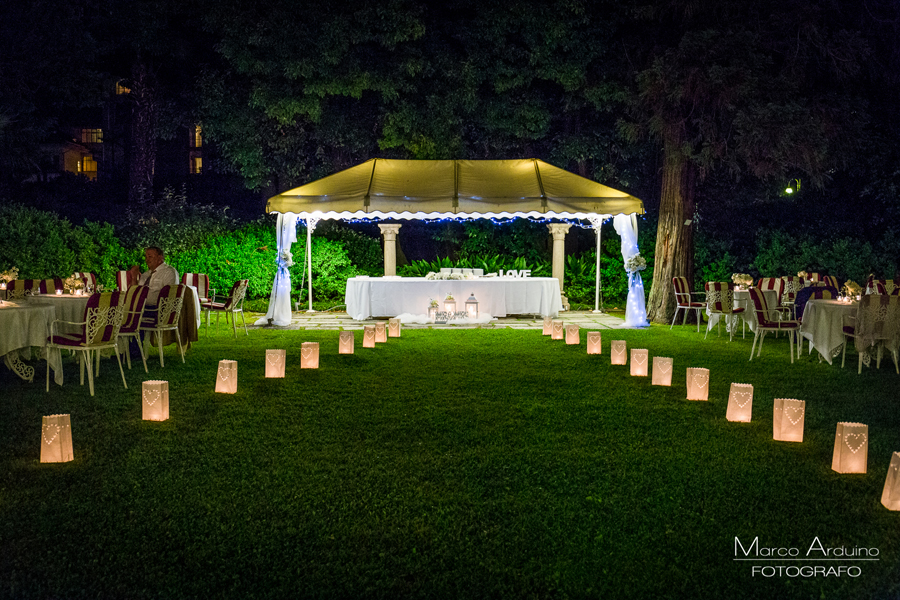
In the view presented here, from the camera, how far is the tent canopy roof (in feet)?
42.6

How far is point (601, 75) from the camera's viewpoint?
16250 millimetres

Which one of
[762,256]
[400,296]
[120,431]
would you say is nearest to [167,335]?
[120,431]

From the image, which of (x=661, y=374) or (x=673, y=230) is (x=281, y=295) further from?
(x=661, y=374)

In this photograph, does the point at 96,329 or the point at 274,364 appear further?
the point at 274,364

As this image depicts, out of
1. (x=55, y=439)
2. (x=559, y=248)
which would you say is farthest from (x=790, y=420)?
(x=559, y=248)

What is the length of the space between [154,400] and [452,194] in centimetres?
819

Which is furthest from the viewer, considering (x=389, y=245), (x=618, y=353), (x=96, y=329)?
(x=389, y=245)

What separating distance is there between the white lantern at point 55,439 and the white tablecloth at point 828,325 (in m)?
7.64

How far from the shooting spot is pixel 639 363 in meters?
7.91

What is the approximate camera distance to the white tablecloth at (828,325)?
8773mm

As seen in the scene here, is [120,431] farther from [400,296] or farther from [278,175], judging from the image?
[278,175]

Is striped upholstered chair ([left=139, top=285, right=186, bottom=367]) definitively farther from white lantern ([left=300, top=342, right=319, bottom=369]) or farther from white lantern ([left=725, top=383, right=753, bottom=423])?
white lantern ([left=725, top=383, right=753, bottom=423])

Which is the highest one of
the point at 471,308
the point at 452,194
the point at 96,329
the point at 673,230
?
the point at 452,194

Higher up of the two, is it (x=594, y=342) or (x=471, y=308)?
(x=471, y=308)
